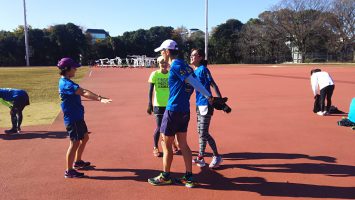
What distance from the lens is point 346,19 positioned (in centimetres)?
6081

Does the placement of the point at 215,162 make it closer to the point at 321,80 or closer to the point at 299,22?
the point at 321,80

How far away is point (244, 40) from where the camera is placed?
6769 cm

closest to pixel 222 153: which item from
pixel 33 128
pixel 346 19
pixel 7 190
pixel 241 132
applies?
pixel 241 132

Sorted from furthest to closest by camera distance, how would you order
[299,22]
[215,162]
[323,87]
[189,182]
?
1. [299,22]
2. [323,87]
3. [215,162]
4. [189,182]

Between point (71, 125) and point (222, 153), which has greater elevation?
point (71, 125)

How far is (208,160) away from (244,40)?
2522 inches

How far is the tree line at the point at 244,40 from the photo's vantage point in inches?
2394

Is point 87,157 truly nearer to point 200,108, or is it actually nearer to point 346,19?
point 200,108

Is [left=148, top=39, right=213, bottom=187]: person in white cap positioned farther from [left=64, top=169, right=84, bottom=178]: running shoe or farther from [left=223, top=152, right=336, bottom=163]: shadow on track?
[left=223, top=152, right=336, bottom=163]: shadow on track

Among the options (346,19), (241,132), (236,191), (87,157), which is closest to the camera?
(236,191)

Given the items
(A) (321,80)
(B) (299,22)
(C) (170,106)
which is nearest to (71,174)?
(C) (170,106)

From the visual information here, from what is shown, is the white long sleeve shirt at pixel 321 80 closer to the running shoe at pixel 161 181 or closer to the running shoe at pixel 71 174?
the running shoe at pixel 161 181

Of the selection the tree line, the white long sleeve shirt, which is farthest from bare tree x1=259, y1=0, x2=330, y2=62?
the white long sleeve shirt

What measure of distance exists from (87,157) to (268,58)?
64395mm
